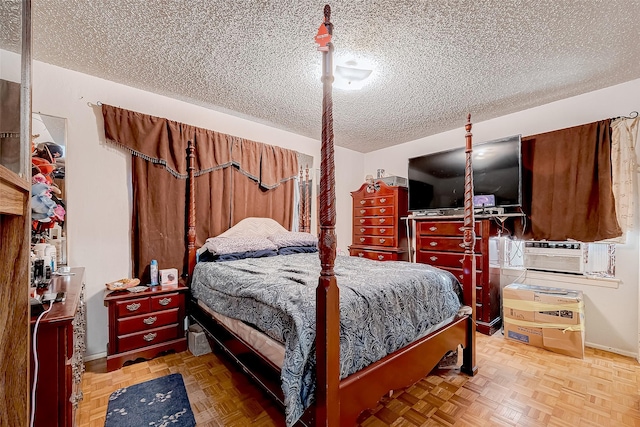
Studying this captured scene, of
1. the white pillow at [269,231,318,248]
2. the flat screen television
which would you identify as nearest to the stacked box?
the flat screen television

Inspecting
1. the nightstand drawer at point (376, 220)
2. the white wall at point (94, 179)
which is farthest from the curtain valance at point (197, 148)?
the nightstand drawer at point (376, 220)

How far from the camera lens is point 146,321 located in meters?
2.29

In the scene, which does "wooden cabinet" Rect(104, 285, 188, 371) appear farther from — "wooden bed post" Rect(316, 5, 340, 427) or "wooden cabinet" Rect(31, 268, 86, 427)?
"wooden bed post" Rect(316, 5, 340, 427)

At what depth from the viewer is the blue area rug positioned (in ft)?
5.24

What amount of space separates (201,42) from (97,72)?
3.78ft

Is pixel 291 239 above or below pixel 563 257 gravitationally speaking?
above

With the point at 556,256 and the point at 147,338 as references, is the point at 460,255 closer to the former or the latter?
the point at 556,256

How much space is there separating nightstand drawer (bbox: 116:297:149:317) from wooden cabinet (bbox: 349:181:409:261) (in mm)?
2883

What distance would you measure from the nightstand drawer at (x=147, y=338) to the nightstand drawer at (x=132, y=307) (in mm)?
177

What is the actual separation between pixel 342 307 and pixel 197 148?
245cm

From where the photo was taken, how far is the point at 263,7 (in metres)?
1.64

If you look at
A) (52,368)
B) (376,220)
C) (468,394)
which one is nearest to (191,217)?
(52,368)

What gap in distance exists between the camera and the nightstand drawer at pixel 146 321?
2189 mm

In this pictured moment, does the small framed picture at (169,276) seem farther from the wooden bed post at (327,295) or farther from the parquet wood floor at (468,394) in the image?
the wooden bed post at (327,295)
